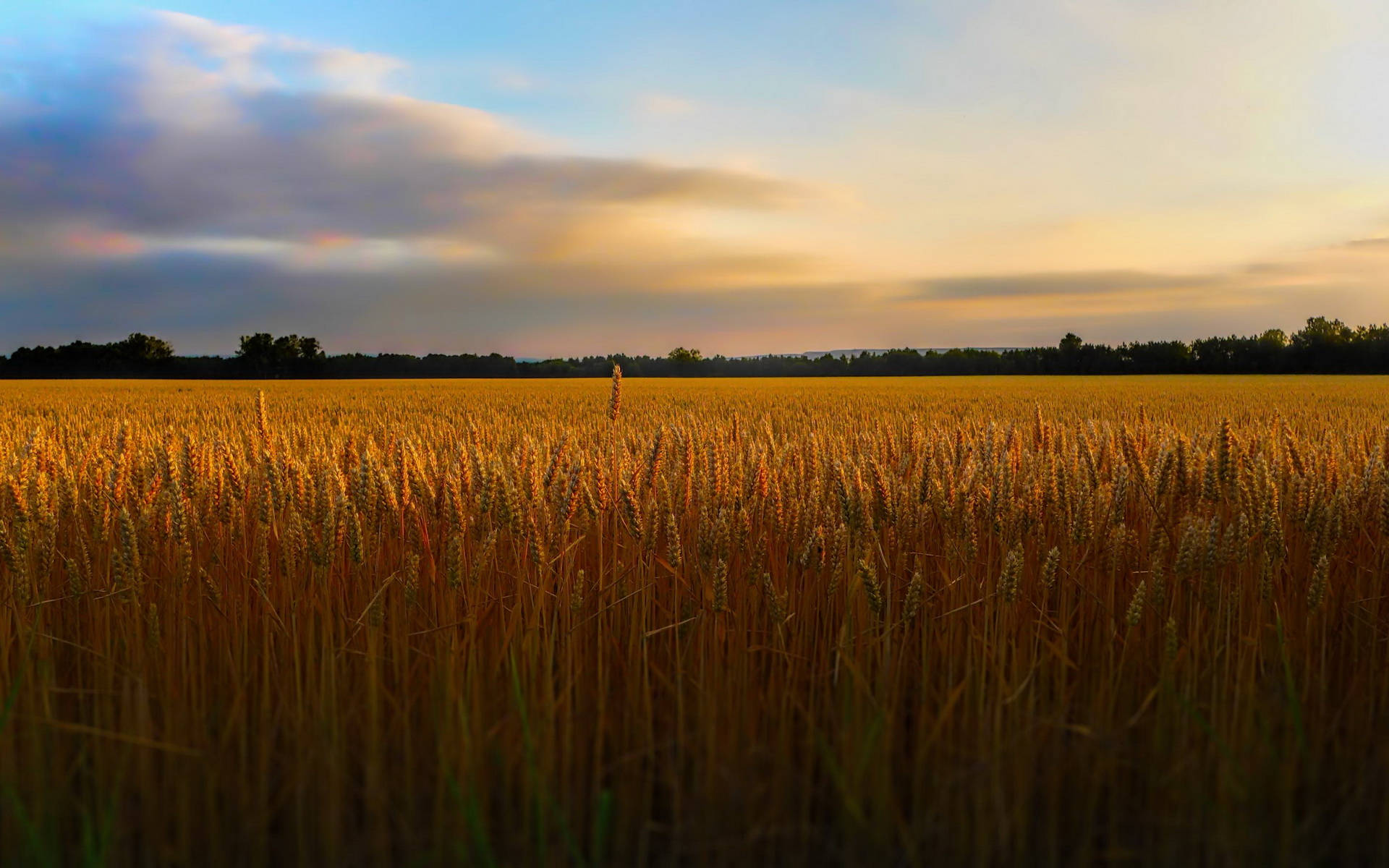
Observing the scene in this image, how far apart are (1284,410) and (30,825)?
45.7 feet

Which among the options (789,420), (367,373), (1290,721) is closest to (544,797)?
(1290,721)

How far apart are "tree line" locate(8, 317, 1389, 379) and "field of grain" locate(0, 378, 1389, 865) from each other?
48.9 meters

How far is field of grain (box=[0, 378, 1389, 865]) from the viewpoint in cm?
158

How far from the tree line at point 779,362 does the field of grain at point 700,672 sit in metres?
48.9

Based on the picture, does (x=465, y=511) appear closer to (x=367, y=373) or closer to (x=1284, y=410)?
(x=1284, y=410)

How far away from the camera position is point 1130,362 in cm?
5181

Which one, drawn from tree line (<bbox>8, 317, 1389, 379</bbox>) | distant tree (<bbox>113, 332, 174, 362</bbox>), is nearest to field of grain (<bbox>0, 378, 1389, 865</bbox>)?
tree line (<bbox>8, 317, 1389, 379</bbox>)

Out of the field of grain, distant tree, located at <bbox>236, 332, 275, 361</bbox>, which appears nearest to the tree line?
distant tree, located at <bbox>236, 332, 275, 361</bbox>

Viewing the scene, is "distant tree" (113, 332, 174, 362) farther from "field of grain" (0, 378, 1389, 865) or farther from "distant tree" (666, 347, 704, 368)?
"field of grain" (0, 378, 1389, 865)

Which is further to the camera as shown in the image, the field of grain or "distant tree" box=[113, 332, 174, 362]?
"distant tree" box=[113, 332, 174, 362]

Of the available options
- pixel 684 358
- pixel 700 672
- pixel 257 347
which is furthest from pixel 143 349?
pixel 700 672

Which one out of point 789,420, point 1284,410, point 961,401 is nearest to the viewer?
point 789,420

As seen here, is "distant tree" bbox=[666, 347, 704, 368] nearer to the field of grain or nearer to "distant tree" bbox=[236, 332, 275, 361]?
"distant tree" bbox=[236, 332, 275, 361]

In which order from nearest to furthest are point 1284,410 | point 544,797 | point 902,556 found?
point 544,797 < point 902,556 < point 1284,410
